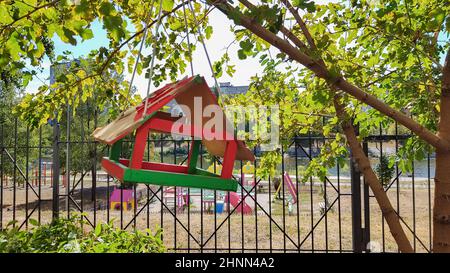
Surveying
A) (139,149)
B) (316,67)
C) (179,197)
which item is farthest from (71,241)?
(179,197)

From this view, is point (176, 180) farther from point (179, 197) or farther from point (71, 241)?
point (179, 197)

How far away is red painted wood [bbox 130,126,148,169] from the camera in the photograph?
49.3 inches

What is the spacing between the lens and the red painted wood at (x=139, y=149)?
125cm

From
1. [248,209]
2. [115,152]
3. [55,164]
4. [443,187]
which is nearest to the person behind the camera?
[443,187]

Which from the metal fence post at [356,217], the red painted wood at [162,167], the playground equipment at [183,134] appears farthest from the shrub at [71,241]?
the metal fence post at [356,217]

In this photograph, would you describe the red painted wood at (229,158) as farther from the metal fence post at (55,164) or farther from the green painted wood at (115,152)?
the metal fence post at (55,164)

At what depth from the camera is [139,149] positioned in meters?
1.27

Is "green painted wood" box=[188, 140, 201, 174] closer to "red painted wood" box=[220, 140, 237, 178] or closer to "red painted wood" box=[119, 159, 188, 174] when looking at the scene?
"red painted wood" box=[119, 159, 188, 174]

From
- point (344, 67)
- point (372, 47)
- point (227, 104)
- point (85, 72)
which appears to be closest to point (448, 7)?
point (372, 47)

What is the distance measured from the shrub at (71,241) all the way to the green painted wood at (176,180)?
3.23 feet

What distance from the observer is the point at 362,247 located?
12.5ft

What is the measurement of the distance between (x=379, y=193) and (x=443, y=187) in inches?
21.1
